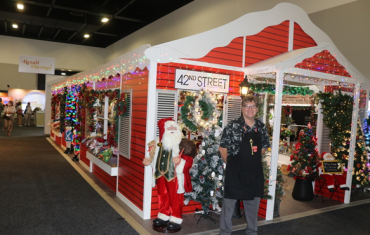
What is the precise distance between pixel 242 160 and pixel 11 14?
10027mm

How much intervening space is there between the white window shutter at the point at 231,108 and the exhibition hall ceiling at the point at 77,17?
5.31 metres

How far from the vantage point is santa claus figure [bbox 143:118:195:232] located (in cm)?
357

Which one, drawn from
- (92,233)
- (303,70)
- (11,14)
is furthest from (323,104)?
(11,14)

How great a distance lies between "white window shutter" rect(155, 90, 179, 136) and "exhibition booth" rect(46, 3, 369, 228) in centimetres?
1

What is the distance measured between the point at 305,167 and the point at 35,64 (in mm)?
11028

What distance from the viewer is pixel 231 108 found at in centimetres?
475

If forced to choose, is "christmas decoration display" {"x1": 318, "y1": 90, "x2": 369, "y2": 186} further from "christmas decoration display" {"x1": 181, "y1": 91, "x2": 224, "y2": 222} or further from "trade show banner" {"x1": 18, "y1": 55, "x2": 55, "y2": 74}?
"trade show banner" {"x1": 18, "y1": 55, "x2": 55, "y2": 74}

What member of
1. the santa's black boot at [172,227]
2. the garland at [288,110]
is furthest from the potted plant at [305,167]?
the garland at [288,110]

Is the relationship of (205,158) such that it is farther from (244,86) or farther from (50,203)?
(50,203)

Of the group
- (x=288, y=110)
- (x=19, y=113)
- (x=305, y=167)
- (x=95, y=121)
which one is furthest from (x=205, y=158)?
(x=19, y=113)

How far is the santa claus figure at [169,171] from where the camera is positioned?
3572 millimetres

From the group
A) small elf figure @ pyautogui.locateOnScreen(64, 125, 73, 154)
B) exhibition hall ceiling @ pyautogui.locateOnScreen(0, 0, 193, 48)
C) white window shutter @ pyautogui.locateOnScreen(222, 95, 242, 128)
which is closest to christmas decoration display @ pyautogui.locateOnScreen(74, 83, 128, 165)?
small elf figure @ pyautogui.locateOnScreen(64, 125, 73, 154)

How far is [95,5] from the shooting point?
9.17 m

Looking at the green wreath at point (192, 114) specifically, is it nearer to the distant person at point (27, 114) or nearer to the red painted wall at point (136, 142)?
the red painted wall at point (136, 142)
